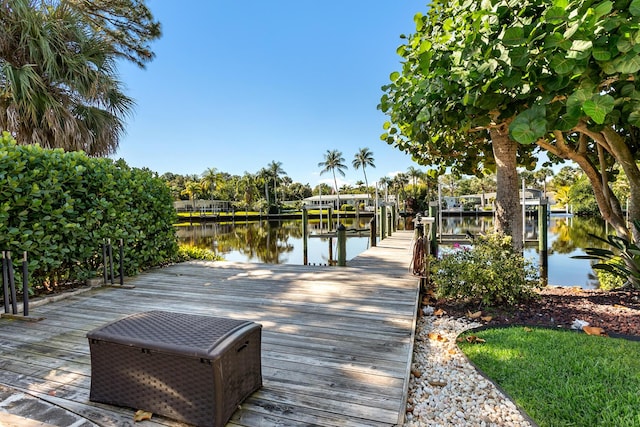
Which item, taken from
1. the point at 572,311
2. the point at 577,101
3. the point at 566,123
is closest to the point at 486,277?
the point at 572,311

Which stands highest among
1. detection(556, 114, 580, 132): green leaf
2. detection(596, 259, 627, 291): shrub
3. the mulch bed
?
detection(556, 114, 580, 132): green leaf

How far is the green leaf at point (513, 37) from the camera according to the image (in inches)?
88.7

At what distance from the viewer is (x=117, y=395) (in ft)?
5.87

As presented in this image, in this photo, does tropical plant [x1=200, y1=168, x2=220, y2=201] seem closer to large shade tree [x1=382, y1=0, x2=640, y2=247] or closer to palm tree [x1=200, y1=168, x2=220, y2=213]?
palm tree [x1=200, y1=168, x2=220, y2=213]

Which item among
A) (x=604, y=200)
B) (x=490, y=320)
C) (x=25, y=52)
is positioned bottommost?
(x=490, y=320)

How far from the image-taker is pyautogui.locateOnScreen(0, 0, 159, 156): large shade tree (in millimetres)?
5559

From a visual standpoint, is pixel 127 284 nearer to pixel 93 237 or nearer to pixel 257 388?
pixel 93 237

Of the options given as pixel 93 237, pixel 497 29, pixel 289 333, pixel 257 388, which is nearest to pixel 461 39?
pixel 497 29

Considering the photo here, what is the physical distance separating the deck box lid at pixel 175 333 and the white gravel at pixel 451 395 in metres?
1.09

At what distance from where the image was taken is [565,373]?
212 centimetres

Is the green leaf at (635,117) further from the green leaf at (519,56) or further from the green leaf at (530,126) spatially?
the green leaf at (519,56)

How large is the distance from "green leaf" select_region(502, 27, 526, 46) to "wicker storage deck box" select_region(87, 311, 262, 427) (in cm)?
256

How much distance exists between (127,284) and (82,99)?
169 inches

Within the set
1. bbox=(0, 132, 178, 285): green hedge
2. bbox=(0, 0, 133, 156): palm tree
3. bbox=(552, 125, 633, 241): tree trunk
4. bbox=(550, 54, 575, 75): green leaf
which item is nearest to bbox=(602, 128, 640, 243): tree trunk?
bbox=(552, 125, 633, 241): tree trunk
